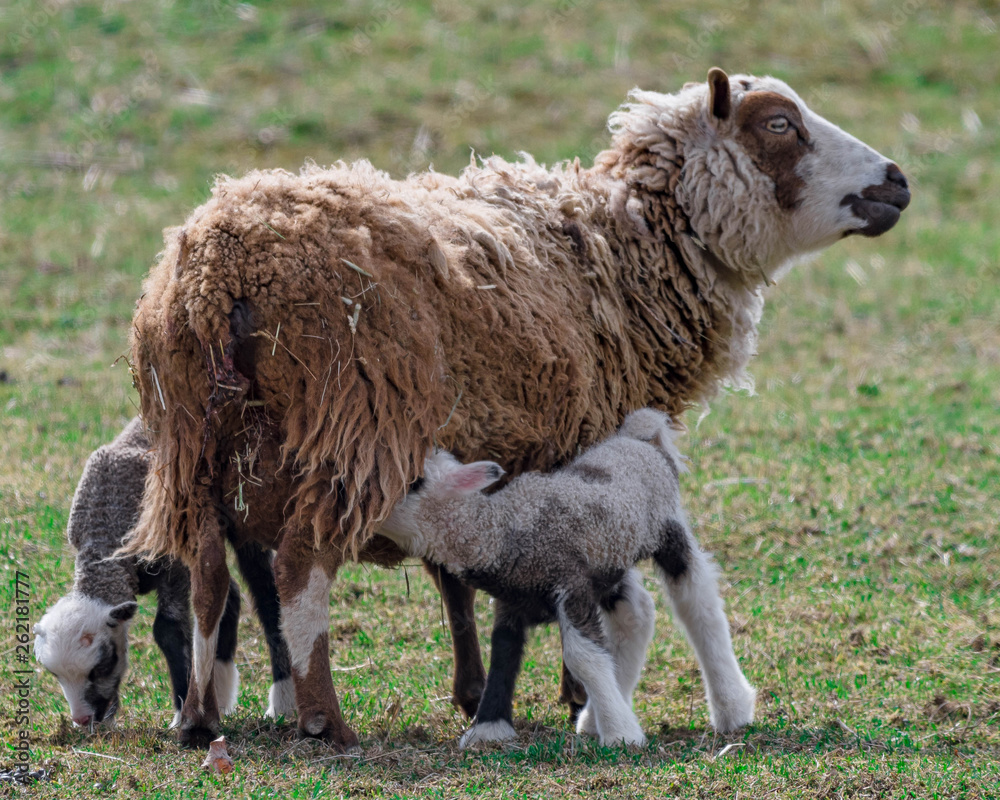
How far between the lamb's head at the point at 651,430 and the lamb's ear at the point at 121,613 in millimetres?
2179

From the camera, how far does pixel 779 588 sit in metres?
7.02

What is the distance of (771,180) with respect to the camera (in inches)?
233

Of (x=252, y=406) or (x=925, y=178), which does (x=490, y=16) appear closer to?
(x=925, y=178)

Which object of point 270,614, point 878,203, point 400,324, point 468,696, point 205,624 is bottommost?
point 468,696

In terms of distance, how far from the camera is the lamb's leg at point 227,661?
18.3 feet

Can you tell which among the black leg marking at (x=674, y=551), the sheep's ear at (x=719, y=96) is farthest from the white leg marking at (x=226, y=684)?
the sheep's ear at (x=719, y=96)

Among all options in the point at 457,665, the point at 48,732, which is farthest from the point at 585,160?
the point at 48,732

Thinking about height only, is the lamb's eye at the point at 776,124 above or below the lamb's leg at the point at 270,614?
above

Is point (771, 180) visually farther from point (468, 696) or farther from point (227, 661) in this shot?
point (227, 661)

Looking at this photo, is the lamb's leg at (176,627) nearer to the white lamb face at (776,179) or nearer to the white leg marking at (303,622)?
the white leg marking at (303,622)

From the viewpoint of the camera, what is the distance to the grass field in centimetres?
480

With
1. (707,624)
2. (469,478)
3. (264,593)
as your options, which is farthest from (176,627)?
(707,624)

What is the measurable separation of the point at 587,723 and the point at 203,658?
158cm

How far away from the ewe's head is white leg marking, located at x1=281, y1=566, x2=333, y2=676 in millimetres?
2532
